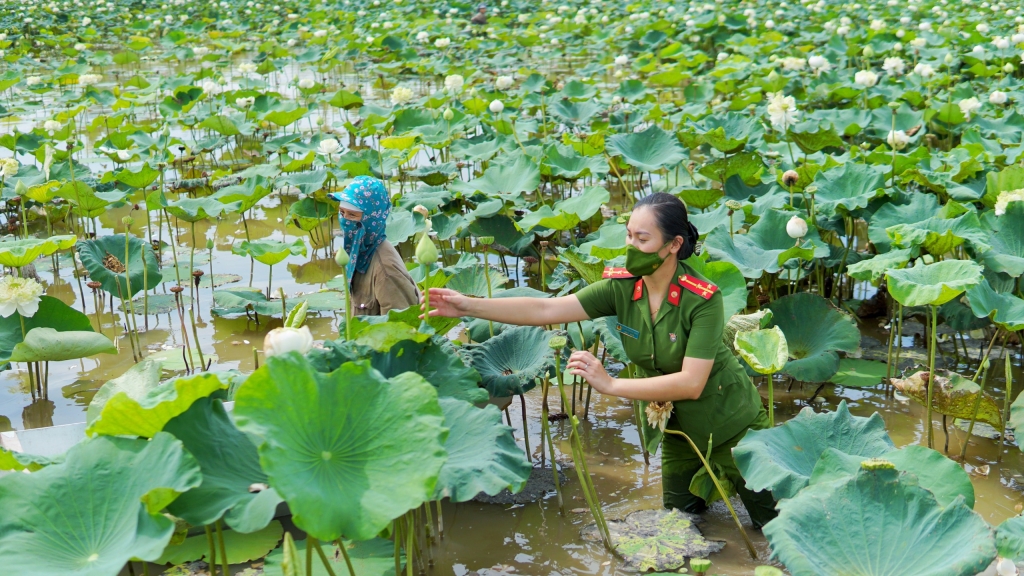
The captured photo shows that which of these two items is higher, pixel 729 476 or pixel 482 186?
pixel 482 186

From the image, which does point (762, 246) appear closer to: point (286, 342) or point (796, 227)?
point (796, 227)

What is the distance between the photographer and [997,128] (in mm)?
5137

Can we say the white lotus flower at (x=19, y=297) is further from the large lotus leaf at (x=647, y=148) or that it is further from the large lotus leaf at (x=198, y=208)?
the large lotus leaf at (x=647, y=148)

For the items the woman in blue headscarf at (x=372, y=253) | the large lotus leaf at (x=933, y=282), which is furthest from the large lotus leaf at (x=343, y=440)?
the large lotus leaf at (x=933, y=282)

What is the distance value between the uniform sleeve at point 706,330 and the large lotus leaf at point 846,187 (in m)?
1.69

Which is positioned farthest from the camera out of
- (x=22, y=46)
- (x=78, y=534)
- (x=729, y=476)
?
(x=22, y=46)

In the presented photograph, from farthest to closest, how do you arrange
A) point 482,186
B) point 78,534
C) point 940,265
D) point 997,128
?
point 997,128, point 482,186, point 940,265, point 78,534

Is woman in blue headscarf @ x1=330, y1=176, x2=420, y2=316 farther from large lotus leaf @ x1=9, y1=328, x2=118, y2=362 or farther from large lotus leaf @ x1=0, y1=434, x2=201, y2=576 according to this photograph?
large lotus leaf @ x1=0, y1=434, x2=201, y2=576

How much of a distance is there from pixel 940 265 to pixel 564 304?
3.69 feet

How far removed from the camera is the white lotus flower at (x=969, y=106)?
5.20 metres

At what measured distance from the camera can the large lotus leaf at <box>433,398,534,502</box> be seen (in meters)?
1.88

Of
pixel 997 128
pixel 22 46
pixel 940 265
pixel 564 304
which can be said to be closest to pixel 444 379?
pixel 564 304

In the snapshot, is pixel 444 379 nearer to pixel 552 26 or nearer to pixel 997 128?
pixel 997 128

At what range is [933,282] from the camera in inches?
108
